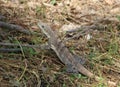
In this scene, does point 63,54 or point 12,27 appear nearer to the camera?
point 63,54

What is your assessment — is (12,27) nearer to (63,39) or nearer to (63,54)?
(63,39)

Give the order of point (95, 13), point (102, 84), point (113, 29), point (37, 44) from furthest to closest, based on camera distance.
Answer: point (95, 13) < point (113, 29) < point (37, 44) < point (102, 84)

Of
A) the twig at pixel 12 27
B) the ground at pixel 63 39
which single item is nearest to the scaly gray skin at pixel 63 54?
the ground at pixel 63 39

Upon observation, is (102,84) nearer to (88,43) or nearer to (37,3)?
(88,43)

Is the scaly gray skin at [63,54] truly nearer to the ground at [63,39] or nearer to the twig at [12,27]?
the ground at [63,39]

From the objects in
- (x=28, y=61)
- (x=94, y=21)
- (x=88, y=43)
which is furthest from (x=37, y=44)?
(x=94, y=21)

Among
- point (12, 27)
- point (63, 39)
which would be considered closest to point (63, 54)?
point (63, 39)

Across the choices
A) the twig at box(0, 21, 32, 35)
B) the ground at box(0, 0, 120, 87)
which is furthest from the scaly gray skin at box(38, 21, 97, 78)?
the twig at box(0, 21, 32, 35)

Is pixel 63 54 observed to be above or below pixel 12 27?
below
